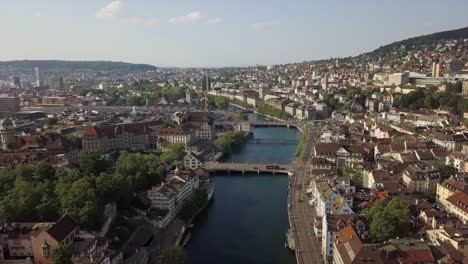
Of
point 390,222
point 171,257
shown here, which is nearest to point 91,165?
point 171,257

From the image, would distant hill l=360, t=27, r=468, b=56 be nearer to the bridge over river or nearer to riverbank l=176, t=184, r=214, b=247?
the bridge over river

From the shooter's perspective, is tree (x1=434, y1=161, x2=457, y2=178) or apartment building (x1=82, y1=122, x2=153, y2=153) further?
apartment building (x1=82, y1=122, x2=153, y2=153)

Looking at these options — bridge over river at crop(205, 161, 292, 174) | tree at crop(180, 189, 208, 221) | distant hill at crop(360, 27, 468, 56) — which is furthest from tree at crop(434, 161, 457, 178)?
distant hill at crop(360, 27, 468, 56)

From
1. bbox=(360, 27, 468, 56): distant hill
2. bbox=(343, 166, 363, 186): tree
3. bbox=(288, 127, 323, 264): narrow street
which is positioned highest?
bbox=(360, 27, 468, 56): distant hill

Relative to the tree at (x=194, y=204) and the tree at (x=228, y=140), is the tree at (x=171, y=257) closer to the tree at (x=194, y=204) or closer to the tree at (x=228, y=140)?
the tree at (x=194, y=204)

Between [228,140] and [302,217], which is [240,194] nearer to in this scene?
[302,217]

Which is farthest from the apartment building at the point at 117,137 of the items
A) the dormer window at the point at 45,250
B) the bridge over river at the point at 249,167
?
the dormer window at the point at 45,250

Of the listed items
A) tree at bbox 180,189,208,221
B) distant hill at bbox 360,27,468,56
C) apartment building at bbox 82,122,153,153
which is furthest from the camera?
distant hill at bbox 360,27,468,56
